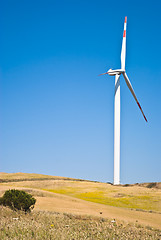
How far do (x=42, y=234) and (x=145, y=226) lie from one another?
9.37 meters

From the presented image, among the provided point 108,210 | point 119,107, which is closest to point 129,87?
point 119,107

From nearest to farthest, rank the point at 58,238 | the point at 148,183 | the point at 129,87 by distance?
the point at 58,238, the point at 148,183, the point at 129,87

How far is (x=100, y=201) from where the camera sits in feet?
115

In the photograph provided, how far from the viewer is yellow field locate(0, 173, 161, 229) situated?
2414cm

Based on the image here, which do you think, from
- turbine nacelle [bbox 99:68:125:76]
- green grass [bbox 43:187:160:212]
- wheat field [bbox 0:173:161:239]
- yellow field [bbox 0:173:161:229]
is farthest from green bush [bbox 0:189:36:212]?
turbine nacelle [bbox 99:68:125:76]

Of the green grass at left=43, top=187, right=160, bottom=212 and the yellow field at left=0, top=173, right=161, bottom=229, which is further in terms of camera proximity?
the green grass at left=43, top=187, right=160, bottom=212

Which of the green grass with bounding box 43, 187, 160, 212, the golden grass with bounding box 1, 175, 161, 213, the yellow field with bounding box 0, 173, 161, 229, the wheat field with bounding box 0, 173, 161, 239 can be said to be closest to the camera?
the wheat field with bounding box 0, 173, 161, 239

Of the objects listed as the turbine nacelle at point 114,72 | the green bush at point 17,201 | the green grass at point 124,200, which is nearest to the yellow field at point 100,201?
the green grass at point 124,200

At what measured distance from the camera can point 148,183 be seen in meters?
47.2

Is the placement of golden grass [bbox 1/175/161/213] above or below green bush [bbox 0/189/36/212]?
above

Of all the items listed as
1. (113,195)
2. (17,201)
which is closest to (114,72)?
(113,195)

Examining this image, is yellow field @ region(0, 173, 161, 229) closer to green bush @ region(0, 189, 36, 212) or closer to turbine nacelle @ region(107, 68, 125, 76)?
green bush @ region(0, 189, 36, 212)

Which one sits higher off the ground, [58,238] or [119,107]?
[119,107]

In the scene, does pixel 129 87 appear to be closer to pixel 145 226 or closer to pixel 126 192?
pixel 126 192
